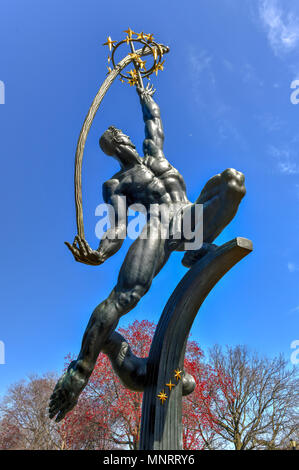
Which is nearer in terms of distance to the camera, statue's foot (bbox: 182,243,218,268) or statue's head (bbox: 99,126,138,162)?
statue's foot (bbox: 182,243,218,268)

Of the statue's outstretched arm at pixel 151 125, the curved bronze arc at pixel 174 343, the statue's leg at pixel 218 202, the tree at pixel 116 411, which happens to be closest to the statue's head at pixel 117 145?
the statue's outstretched arm at pixel 151 125

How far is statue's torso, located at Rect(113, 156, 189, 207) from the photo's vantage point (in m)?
4.34

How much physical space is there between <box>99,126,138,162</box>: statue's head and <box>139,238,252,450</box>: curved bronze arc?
1710 millimetres

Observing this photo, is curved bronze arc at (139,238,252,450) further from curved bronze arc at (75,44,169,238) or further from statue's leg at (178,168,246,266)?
curved bronze arc at (75,44,169,238)

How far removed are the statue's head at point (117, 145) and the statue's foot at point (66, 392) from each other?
2.64 meters

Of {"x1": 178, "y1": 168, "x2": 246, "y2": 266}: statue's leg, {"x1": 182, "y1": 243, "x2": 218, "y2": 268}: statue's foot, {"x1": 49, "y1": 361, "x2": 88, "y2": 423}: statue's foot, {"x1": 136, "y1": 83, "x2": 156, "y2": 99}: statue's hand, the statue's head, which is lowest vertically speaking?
{"x1": 49, "y1": 361, "x2": 88, "y2": 423}: statue's foot

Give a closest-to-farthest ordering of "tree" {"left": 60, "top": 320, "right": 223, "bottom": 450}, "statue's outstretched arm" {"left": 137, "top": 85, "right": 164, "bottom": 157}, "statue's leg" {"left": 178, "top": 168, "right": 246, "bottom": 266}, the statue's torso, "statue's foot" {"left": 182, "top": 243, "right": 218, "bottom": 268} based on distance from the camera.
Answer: "statue's leg" {"left": 178, "top": 168, "right": 246, "bottom": 266}, "statue's foot" {"left": 182, "top": 243, "right": 218, "bottom": 268}, the statue's torso, "statue's outstretched arm" {"left": 137, "top": 85, "right": 164, "bottom": 157}, "tree" {"left": 60, "top": 320, "right": 223, "bottom": 450}

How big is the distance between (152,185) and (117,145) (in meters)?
0.80

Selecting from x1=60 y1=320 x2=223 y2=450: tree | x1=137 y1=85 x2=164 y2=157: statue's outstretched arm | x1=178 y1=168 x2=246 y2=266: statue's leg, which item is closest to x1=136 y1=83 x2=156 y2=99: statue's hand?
x1=137 y1=85 x2=164 y2=157: statue's outstretched arm

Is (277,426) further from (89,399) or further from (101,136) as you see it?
(101,136)

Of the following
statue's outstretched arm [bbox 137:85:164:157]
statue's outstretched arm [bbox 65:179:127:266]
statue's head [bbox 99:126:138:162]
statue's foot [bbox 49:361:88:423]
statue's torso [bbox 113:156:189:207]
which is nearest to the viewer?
statue's foot [bbox 49:361:88:423]
